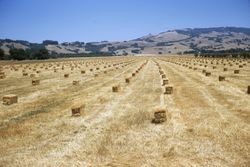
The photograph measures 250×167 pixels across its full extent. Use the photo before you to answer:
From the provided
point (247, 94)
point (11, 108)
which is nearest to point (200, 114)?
point (247, 94)

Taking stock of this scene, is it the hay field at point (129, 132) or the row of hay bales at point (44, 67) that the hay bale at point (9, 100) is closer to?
the hay field at point (129, 132)

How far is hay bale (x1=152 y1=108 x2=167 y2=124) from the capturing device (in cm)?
1784

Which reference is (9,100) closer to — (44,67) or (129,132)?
(129,132)

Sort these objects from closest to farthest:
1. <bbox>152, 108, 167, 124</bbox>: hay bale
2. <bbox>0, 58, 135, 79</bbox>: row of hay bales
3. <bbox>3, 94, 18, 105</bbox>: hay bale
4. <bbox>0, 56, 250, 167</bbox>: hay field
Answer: <bbox>0, 56, 250, 167</bbox>: hay field, <bbox>152, 108, 167, 124</bbox>: hay bale, <bbox>3, 94, 18, 105</bbox>: hay bale, <bbox>0, 58, 135, 79</bbox>: row of hay bales

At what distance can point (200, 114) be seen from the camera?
19469mm

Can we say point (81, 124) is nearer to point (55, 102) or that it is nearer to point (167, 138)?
point (167, 138)

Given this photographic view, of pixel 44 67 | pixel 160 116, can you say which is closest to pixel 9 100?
pixel 160 116

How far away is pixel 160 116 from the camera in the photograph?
58.7 feet

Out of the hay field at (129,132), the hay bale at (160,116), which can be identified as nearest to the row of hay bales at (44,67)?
the hay field at (129,132)

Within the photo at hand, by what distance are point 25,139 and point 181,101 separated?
10.9 m

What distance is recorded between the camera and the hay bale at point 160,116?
17.8 metres

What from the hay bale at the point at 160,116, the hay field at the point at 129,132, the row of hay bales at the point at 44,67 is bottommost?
the row of hay bales at the point at 44,67

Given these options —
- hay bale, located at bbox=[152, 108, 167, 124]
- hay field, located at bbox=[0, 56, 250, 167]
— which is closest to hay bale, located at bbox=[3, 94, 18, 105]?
hay field, located at bbox=[0, 56, 250, 167]

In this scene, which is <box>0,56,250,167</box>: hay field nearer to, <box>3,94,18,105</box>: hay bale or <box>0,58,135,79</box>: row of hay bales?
<box>3,94,18,105</box>: hay bale
